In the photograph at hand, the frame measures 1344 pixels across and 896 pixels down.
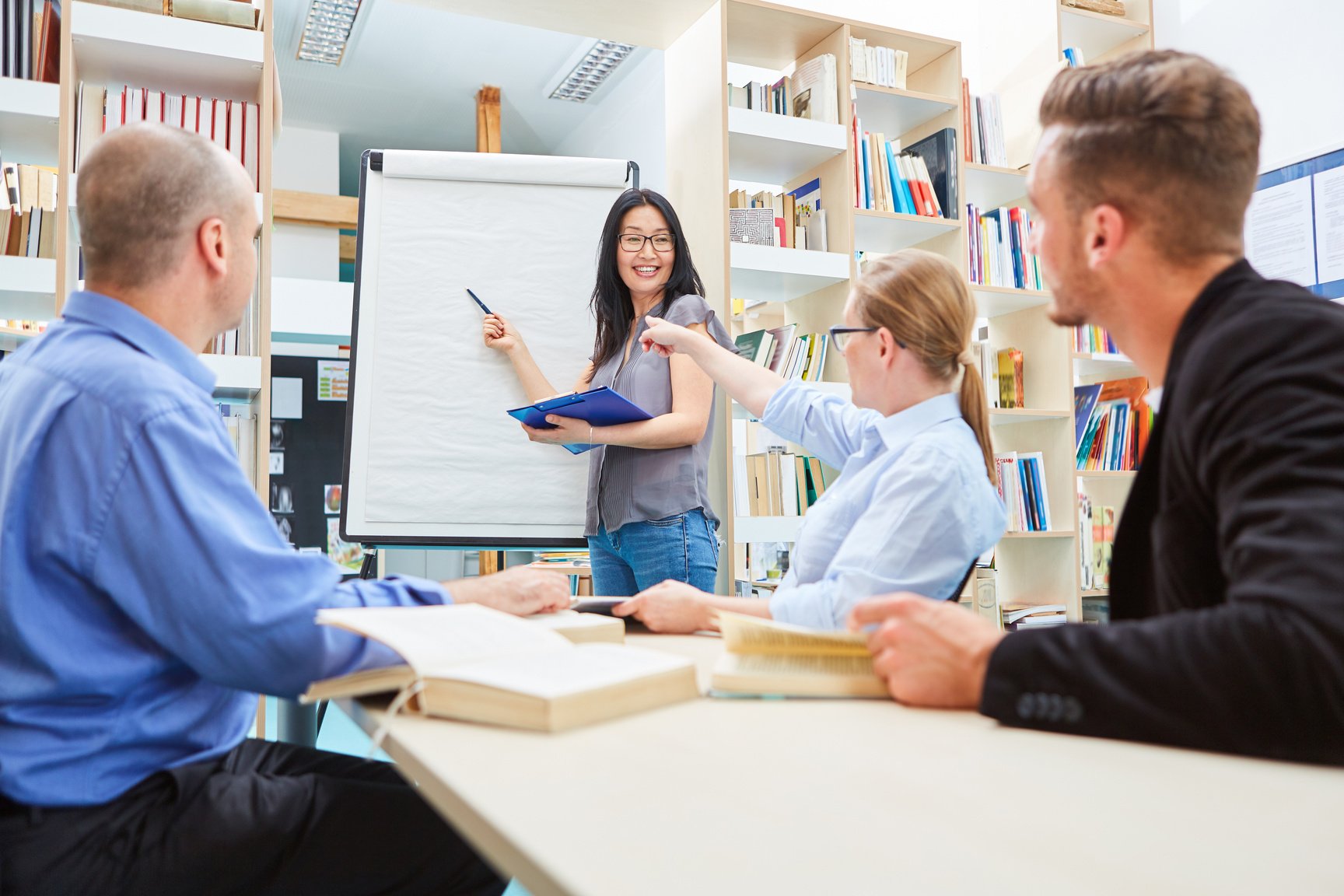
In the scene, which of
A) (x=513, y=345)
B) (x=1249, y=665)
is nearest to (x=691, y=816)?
(x=1249, y=665)

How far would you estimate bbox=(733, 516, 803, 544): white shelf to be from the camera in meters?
3.39

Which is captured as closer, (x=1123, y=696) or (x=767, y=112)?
(x=1123, y=696)

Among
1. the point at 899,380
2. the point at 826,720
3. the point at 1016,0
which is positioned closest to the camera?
the point at 826,720

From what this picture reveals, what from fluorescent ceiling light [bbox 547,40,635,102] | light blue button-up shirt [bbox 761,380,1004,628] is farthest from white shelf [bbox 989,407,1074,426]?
fluorescent ceiling light [bbox 547,40,635,102]

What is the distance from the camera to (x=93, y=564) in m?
0.95

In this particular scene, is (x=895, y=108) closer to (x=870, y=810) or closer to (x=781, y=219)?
(x=781, y=219)

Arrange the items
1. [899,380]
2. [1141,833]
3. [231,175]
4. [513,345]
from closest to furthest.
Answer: [1141,833] < [231,175] < [899,380] < [513,345]

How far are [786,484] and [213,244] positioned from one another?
2.56 m

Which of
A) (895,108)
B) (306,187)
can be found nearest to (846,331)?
(895,108)

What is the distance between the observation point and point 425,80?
7.10m

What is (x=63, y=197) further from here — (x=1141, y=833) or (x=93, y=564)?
(x=1141, y=833)

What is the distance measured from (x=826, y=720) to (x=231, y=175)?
1.01m

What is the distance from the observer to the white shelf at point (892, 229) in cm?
372

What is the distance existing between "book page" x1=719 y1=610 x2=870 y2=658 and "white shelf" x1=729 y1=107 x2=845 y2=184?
9.16 feet
